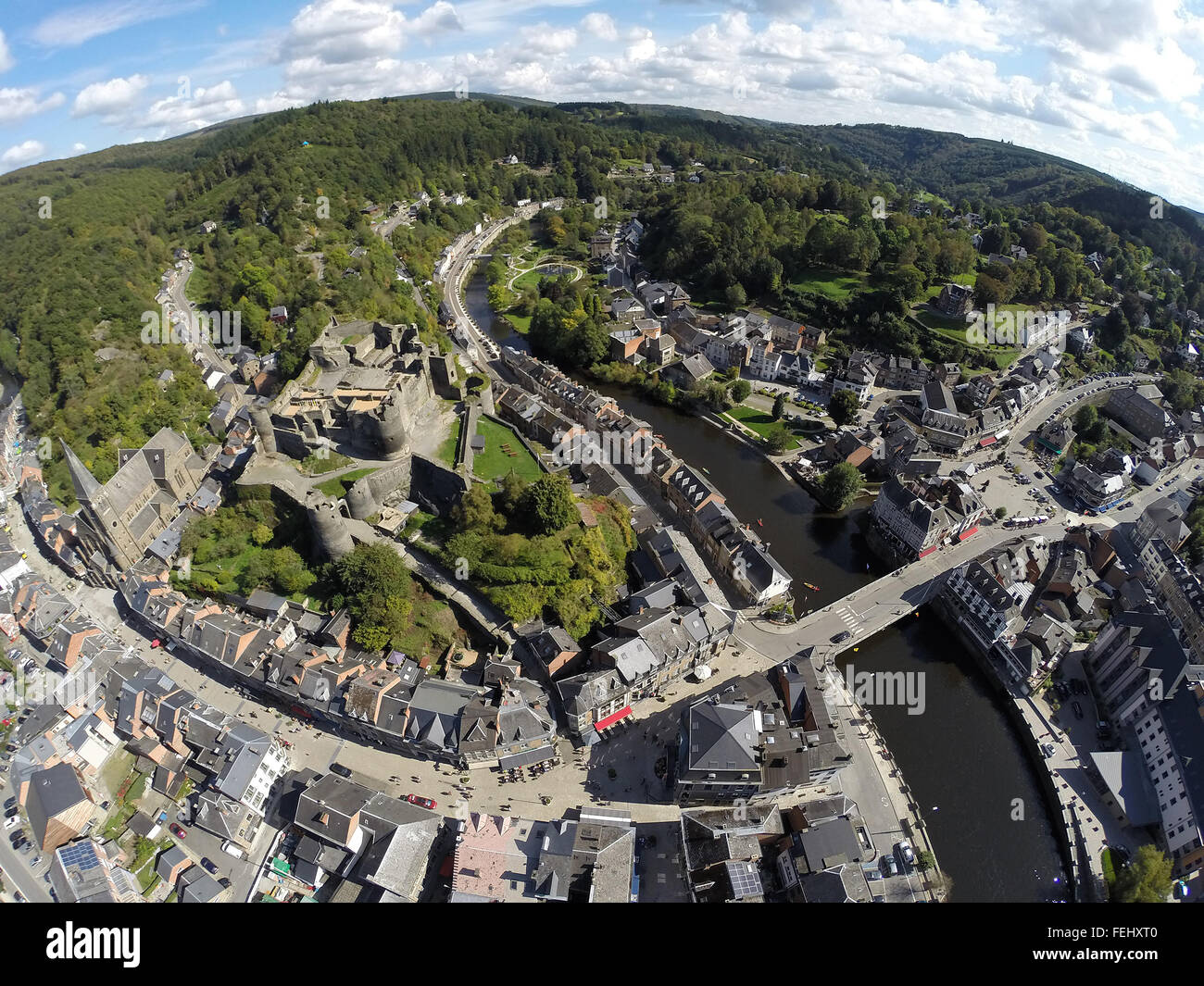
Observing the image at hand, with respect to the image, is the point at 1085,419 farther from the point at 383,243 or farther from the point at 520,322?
the point at 383,243

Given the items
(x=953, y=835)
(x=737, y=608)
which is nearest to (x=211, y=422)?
(x=737, y=608)

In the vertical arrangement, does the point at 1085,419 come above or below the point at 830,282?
below

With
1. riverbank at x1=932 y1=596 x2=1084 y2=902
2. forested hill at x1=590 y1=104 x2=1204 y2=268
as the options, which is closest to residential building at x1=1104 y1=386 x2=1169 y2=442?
riverbank at x1=932 y1=596 x2=1084 y2=902

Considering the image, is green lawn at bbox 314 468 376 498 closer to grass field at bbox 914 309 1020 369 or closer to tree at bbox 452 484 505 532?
tree at bbox 452 484 505 532

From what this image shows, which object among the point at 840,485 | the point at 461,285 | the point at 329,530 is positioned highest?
the point at 461,285

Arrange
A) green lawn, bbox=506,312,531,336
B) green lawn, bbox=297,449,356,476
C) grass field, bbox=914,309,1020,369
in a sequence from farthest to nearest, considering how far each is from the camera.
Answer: green lawn, bbox=506,312,531,336, grass field, bbox=914,309,1020,369, green lawn, bbox=297,449,356,476

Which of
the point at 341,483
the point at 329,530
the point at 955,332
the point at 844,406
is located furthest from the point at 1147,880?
the point at 955,332

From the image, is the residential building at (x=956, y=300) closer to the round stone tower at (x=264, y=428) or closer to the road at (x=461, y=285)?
the road at (x=461, y=285)
